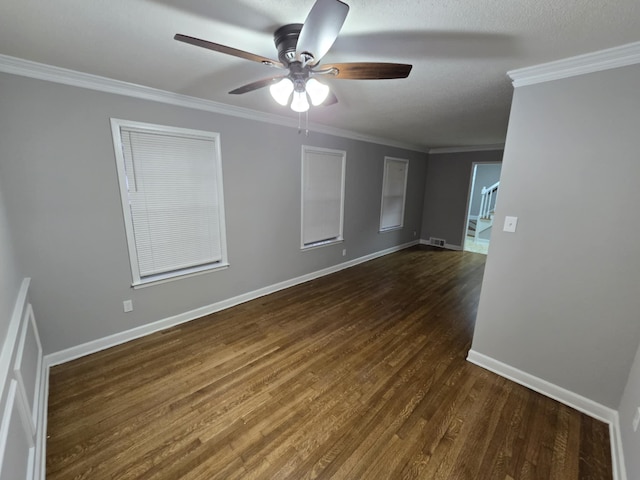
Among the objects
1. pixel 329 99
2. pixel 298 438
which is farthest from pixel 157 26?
pixel 298 438

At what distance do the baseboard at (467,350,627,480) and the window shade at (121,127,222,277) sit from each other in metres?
2.93

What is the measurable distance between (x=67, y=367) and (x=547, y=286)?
384cm

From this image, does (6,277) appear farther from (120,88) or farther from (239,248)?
(239,248)

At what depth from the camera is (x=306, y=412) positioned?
184 centimetres

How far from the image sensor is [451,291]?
391 cm

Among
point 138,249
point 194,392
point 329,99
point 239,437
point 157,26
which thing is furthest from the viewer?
point 138,249

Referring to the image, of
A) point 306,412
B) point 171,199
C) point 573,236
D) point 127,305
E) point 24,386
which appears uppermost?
point 171,199

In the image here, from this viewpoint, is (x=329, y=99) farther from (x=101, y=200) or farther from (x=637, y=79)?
(x=101, y=200)

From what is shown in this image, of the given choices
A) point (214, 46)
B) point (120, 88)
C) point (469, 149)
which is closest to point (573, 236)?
point (214, 46)

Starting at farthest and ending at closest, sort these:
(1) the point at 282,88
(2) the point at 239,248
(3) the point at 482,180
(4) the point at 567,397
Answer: (3) the point at 482,180
(2) the point at 239,248
(4) the point at 567,397
(1) the point at 282,88

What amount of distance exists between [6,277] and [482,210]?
9555 mm

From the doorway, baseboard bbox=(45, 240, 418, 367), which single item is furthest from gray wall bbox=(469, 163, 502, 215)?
baseboard bbox=(45, 240, 418, 367)

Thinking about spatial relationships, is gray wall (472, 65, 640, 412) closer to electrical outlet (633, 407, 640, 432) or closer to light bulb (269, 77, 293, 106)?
electrical outlet (633, 407, 640, 432)

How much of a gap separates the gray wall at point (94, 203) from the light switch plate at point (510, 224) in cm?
236
